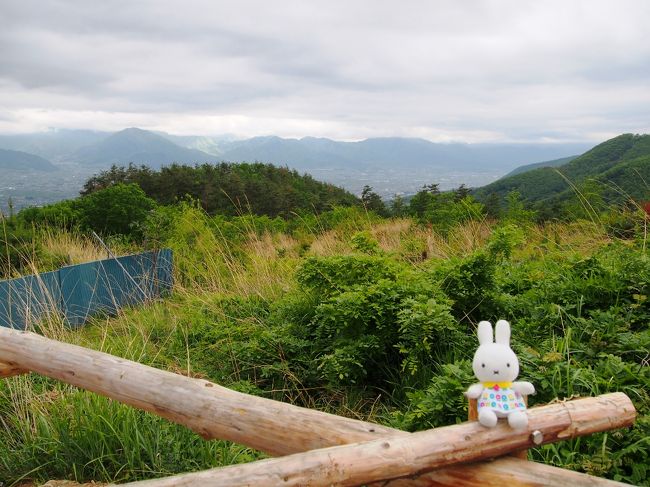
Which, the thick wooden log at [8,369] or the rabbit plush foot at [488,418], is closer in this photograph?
the rabbit plush foot at [488,418]

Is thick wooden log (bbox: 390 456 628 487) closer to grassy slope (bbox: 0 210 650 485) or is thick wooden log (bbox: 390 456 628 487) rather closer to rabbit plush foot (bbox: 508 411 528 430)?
rabbit plush foot (bbox: 508 411 528 430)

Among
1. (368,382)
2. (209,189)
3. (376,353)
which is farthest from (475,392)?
(209,189)

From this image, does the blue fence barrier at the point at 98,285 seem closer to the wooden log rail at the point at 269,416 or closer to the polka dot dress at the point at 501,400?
the wooden log rail at the point at 269,416

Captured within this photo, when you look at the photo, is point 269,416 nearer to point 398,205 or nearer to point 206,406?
point 206,406

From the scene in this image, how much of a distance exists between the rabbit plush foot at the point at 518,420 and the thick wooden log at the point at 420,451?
0.05 meters

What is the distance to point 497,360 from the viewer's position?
199 cm

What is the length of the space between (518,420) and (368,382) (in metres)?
2.16

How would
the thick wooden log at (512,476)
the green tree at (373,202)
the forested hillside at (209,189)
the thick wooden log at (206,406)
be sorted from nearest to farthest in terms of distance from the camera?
1. the thick wooden log at (512,476)
2. the thick wooden log at (206,406)
3. the green tree at (373,202)
4. the forested hillside at (209,189)

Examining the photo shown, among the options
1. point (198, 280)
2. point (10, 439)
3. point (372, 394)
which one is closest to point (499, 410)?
point (372, 394)

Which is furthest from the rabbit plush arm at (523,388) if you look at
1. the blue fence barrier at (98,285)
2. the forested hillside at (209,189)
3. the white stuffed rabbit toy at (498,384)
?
the forested hillside at (209,189)

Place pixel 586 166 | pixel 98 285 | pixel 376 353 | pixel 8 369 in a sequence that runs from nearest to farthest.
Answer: pixel 8 369, pixel 376 353, pixel 98 285, pixel 586 166

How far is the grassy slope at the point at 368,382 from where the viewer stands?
2.93 metres

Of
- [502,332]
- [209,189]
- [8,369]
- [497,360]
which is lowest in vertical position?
[8,369]

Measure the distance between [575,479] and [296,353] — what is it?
2.75 m
